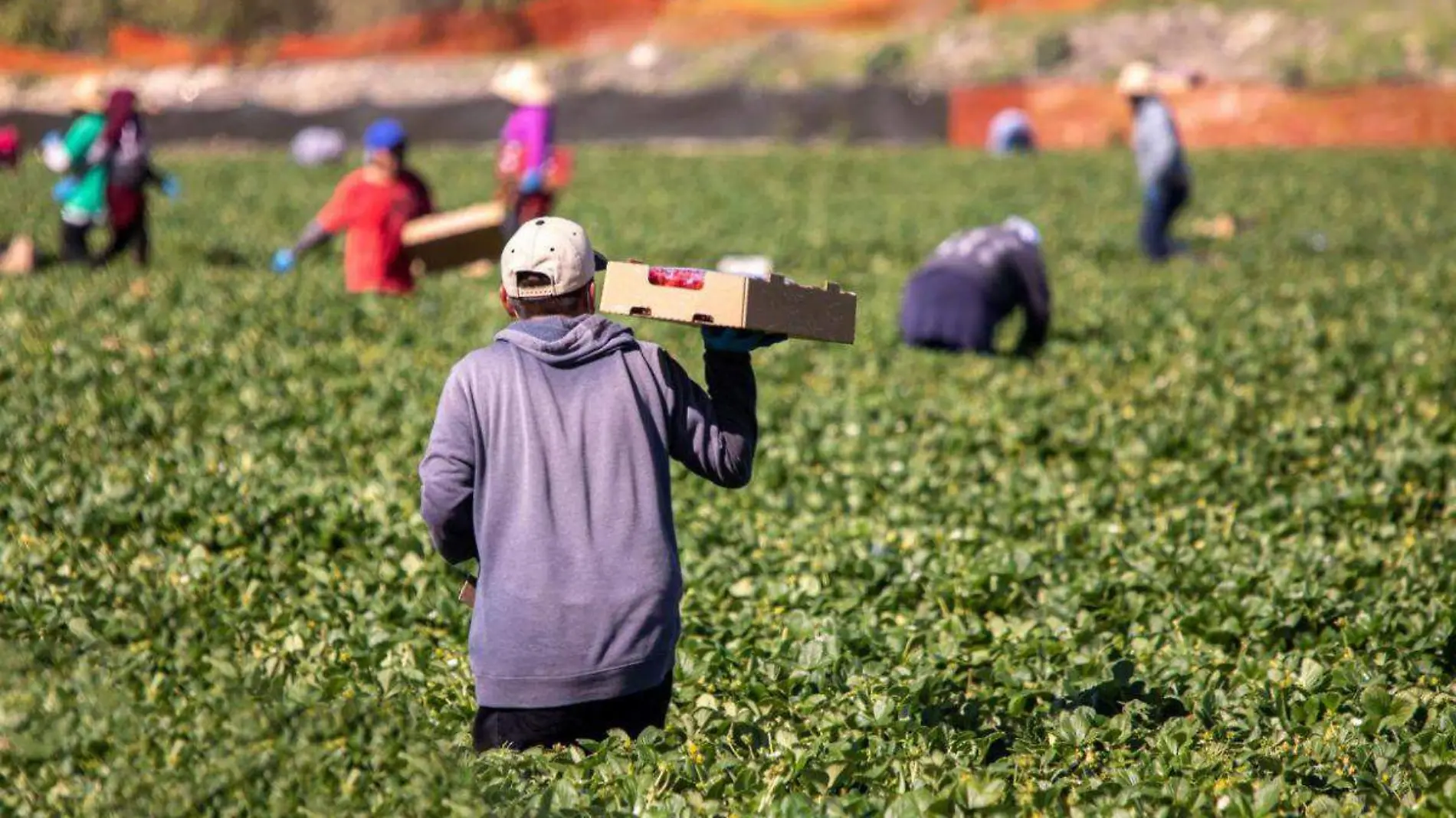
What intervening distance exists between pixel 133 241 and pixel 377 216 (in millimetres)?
3434

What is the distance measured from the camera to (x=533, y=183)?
50.1ft

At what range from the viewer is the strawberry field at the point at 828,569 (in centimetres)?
421

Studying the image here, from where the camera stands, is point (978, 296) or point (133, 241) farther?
point (133, 241)

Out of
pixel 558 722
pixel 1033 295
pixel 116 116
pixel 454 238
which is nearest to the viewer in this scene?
pixel 558 722

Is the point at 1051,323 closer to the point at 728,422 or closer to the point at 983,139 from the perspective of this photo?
→ the point at 728,422

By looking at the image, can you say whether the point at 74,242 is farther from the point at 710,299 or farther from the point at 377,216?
the point at 710,299

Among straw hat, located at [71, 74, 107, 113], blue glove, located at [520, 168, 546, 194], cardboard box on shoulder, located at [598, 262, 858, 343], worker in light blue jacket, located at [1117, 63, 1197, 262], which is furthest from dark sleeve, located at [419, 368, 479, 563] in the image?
worker in light blue jacket, located at [1117, 63, 1197, 262]

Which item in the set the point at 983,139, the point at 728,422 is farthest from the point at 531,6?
the point at 728,422

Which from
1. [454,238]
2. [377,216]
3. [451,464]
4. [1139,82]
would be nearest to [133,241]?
[454,238]

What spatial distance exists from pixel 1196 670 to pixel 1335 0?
41677 mm

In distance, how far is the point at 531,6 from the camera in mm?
59375

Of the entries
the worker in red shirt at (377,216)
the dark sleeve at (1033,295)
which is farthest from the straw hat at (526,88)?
the dark sleeve at (1033,295)

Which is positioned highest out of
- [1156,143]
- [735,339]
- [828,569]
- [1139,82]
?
[1139,82]

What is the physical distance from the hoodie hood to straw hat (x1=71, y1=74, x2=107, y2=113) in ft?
35.8
